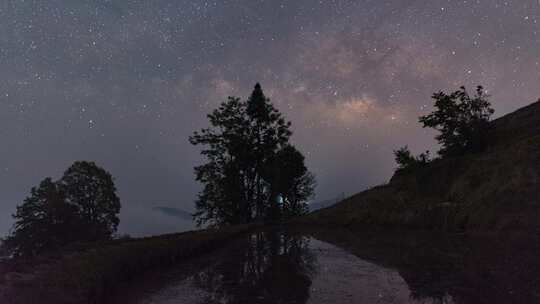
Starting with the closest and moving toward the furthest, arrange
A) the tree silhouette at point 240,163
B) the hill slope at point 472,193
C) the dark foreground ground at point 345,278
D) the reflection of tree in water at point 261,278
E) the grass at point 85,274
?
the grass at point 85,274
the dark foreground ground at point 345,278
the reflection of tree in water at point 261,278
the hill slope at point 472,193
the tree silhouette at point 240,163

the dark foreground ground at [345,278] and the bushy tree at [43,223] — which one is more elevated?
the bushy tree at [43,223]

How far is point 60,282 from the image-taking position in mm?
10023

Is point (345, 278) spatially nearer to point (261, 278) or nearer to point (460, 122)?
point (261, 278)

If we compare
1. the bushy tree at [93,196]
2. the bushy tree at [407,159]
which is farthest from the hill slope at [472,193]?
the bushy tree at [93,196]

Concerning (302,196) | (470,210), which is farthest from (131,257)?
(302,196)

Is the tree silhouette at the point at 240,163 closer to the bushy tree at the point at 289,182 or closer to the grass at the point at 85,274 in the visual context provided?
the bushy tree at the point at 289,182

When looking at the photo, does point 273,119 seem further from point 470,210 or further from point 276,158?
point 470,210

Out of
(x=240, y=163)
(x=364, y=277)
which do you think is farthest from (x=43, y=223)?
(x=364, y=277)

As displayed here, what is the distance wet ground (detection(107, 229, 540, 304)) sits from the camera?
33.8ft

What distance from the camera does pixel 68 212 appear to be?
4662 cm

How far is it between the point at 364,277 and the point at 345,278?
0.69 m

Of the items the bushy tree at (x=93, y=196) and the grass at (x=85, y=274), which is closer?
the grass at (x=85, y=274)

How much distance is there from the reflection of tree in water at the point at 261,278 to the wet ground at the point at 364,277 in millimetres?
31

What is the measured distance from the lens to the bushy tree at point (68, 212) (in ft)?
149
